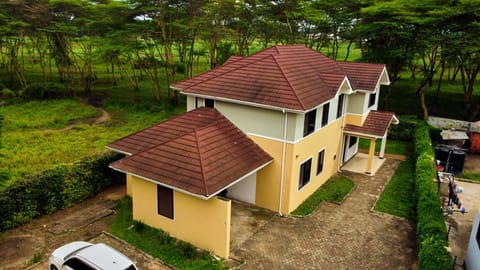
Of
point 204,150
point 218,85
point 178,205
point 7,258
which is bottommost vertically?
point 7,258

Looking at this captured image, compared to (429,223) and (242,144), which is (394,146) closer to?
(429,223)

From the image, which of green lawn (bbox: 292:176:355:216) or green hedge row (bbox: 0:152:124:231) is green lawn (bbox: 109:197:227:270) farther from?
green lawn (bbox: 292:176:355:216)

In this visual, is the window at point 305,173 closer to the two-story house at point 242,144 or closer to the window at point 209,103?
the two-story house at point 242,144

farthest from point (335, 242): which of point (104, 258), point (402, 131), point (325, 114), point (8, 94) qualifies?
point (8, 94)

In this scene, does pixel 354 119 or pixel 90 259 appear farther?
pixel 354 119

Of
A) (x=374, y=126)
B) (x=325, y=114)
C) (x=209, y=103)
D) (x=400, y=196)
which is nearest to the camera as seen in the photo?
(x=209, y=103)

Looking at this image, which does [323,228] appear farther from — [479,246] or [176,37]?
[176,37]

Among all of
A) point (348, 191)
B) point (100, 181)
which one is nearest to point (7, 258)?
point (100, 181)
